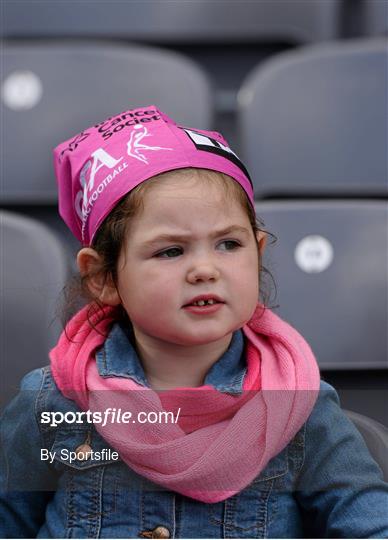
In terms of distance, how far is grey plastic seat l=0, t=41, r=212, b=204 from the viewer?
1.35 metres

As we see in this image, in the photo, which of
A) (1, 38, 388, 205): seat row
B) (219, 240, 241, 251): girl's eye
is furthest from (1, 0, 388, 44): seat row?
(219, 240, 241, 251): girl's eye

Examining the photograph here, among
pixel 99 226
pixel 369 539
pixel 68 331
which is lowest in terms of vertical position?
pixel 369 539

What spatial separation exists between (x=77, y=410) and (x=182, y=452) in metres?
0.10

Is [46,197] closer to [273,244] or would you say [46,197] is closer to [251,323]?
[273,244]

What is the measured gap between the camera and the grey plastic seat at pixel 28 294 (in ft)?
3.43

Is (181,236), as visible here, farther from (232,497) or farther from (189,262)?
(232,497)

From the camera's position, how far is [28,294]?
1.07m

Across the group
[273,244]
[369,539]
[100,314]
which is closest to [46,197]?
[273,244]

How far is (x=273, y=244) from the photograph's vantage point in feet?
3.82

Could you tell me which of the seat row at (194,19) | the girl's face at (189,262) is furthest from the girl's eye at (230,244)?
the seat row at (194,19)

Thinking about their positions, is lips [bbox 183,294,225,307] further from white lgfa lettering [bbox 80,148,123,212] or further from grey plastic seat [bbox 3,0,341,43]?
grey plastic seat [bbox 3,0,341,43]

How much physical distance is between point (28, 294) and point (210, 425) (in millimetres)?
346

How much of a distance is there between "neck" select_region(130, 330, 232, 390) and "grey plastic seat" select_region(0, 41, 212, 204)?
534 mm

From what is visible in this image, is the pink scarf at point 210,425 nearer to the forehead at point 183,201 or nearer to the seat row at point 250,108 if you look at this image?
the forehead at point 183,201
